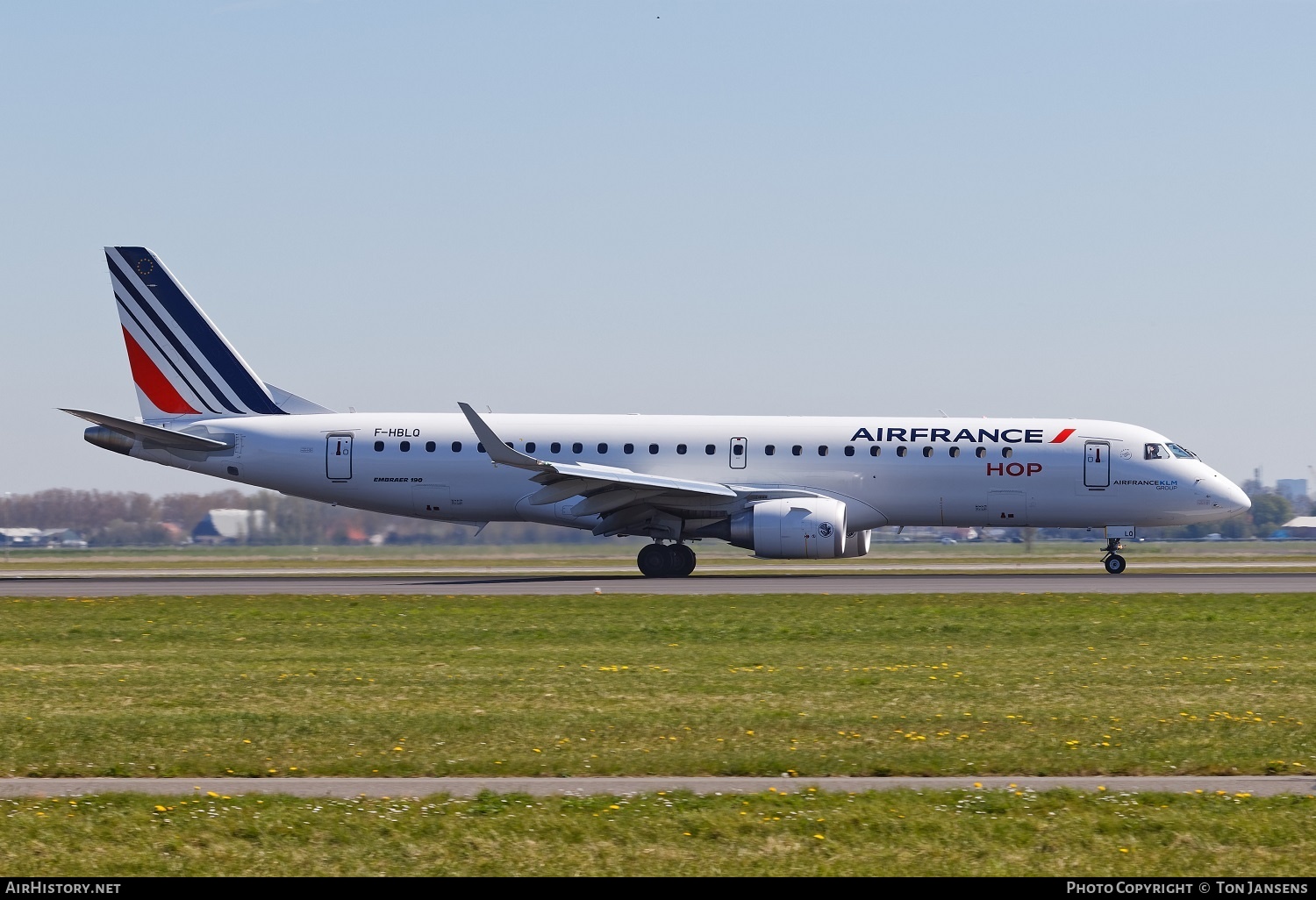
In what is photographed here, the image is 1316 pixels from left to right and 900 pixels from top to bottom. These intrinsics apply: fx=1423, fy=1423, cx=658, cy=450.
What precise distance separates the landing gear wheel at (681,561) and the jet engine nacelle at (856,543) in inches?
167

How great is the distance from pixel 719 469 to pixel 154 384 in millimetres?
16011

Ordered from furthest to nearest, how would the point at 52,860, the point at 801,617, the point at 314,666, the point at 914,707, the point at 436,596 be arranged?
the point at 436,596
the point at 801,617
the point at 314,666
the point at 914,707
the point at 52,860

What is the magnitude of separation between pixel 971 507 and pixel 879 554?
80.4 feet

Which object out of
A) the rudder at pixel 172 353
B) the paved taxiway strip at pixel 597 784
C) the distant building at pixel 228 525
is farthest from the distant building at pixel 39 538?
the paved taxiway strip at pixel 597 784

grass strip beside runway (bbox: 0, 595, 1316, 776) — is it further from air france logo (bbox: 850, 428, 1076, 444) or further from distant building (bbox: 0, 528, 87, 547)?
distant building (bbox: 0, 528, 87, 547)

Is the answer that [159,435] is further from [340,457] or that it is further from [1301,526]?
[1301,526]

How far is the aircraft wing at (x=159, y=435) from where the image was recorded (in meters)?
35.9

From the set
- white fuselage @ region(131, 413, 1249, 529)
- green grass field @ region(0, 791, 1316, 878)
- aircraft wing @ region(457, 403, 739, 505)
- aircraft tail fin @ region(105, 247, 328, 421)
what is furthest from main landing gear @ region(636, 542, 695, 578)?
green grass field @ region(0, 791, 1316, 878)

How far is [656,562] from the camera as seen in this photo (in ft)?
122

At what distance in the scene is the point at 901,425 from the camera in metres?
37.5

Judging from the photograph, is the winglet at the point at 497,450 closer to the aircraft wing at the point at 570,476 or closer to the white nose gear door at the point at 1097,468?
the aircraft wing at the point at 570,476

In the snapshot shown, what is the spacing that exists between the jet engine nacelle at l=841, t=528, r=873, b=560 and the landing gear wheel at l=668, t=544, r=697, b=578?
424cm

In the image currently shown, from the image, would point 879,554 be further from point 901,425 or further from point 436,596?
point 436,596

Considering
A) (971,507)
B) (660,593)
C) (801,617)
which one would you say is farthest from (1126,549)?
(801,617)
